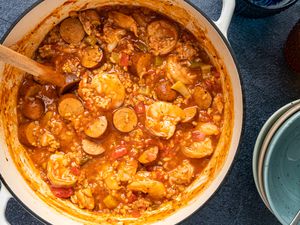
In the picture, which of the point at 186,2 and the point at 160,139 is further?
the point at 160,139

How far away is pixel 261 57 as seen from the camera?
2.81 m

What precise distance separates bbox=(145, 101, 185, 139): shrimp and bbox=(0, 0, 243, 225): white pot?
9.1 inches

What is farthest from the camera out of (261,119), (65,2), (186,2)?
(261,119)

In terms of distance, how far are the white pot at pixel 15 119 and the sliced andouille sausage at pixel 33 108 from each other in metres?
0.07

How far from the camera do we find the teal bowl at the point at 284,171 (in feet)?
8.23

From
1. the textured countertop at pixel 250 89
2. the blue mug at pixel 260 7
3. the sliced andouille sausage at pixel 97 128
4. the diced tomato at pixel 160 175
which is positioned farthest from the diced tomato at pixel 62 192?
the blue mug at pixel 260 7

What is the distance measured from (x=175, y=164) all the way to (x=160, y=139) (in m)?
0.13

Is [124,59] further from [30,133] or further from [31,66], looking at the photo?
[30,133]

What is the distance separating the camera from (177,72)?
2.63m

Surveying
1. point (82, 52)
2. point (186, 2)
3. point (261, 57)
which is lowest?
point (261, 57)

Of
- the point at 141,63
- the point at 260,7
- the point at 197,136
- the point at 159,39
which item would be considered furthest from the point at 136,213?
the point at 260,7

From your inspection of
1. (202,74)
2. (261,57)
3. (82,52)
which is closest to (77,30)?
(82,52)

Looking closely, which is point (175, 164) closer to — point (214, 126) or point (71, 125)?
point (214, 126)

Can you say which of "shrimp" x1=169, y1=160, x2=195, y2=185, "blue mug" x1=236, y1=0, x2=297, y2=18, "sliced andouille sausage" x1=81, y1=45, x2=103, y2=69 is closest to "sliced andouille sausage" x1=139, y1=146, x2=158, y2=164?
"shrimp" x1=169, y1=160, x2=195, y2=185
